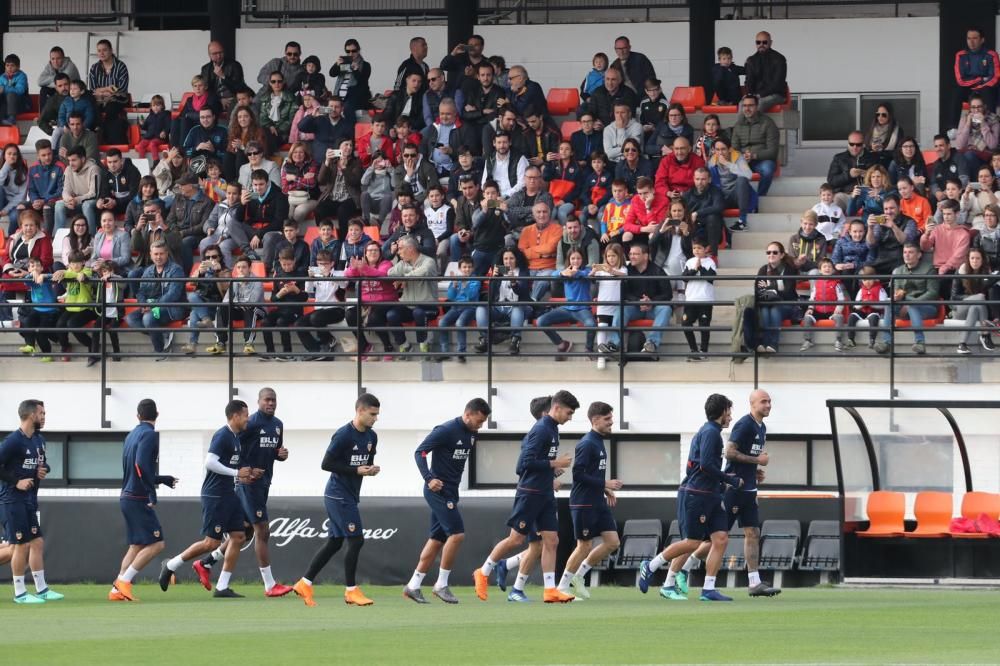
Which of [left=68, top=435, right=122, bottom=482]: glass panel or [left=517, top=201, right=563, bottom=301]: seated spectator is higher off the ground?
[left=517, top=201, right=563, bottom=301]: seated spectator

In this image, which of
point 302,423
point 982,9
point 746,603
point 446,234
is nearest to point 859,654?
point 746,603

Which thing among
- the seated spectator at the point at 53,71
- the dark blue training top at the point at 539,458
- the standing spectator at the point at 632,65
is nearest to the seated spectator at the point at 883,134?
the standing spectator at the point at 632,65

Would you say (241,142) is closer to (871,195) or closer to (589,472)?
(871,195)

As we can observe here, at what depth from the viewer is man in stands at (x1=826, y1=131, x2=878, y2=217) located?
2445 centimetres

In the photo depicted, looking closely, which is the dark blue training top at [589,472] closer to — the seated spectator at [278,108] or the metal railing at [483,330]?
the metal railing at [483,330]

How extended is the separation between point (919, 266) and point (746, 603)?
265 inches

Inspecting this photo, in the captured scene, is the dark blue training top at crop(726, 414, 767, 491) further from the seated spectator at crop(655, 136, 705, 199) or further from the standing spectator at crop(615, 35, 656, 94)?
the standing spectator at crop(615, 35, 656, 94)

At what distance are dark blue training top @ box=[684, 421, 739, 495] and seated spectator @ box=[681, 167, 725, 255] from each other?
22.3ft

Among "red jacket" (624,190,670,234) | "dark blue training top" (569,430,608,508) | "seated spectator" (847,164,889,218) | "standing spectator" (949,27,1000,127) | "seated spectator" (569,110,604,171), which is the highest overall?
"standing spectator" (949,27,1000,127)

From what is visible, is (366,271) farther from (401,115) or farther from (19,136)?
(19,136)

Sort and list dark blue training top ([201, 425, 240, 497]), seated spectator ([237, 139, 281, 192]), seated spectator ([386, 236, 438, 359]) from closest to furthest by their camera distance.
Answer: dark blue training top ([201, 425, 240, 497]) < seated spectator ([386, 236, 438, 359]) < seated spectator ([237, 139, 281, 192])

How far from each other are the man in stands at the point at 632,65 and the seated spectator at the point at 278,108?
15.8 feet

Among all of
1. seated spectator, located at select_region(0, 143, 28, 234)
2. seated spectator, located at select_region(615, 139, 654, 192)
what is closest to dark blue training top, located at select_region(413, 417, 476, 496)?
seated spectator, located at select_region(615, 139, 654, 192)

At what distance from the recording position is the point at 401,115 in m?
26.4
